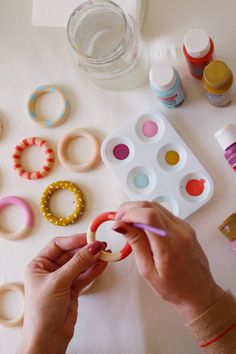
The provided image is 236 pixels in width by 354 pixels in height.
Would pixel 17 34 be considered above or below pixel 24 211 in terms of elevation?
above

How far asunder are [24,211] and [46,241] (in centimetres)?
6

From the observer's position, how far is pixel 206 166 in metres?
0.78

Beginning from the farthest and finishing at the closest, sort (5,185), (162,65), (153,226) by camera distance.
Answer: (5,185) < (162,65) < (153,226)

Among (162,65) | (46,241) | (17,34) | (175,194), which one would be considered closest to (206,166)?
(175,194)

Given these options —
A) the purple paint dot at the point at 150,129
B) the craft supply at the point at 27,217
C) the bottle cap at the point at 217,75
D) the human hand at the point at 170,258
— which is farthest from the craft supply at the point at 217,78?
the craft supply at the point at 27,217

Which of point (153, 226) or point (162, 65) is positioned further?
point (162, 65)

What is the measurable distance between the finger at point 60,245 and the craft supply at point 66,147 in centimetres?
13

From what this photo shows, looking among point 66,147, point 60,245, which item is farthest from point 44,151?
point 60,245

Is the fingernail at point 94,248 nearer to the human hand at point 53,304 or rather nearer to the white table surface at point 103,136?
the human hand at point 53,304

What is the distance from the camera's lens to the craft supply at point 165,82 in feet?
2.42

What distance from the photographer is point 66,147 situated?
0.84 meters

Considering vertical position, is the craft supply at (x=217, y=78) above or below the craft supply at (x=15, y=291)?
above

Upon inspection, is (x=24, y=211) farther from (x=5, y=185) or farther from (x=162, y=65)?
(x=162, y=65)

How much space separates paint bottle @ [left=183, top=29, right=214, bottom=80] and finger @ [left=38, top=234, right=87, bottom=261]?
306mm
